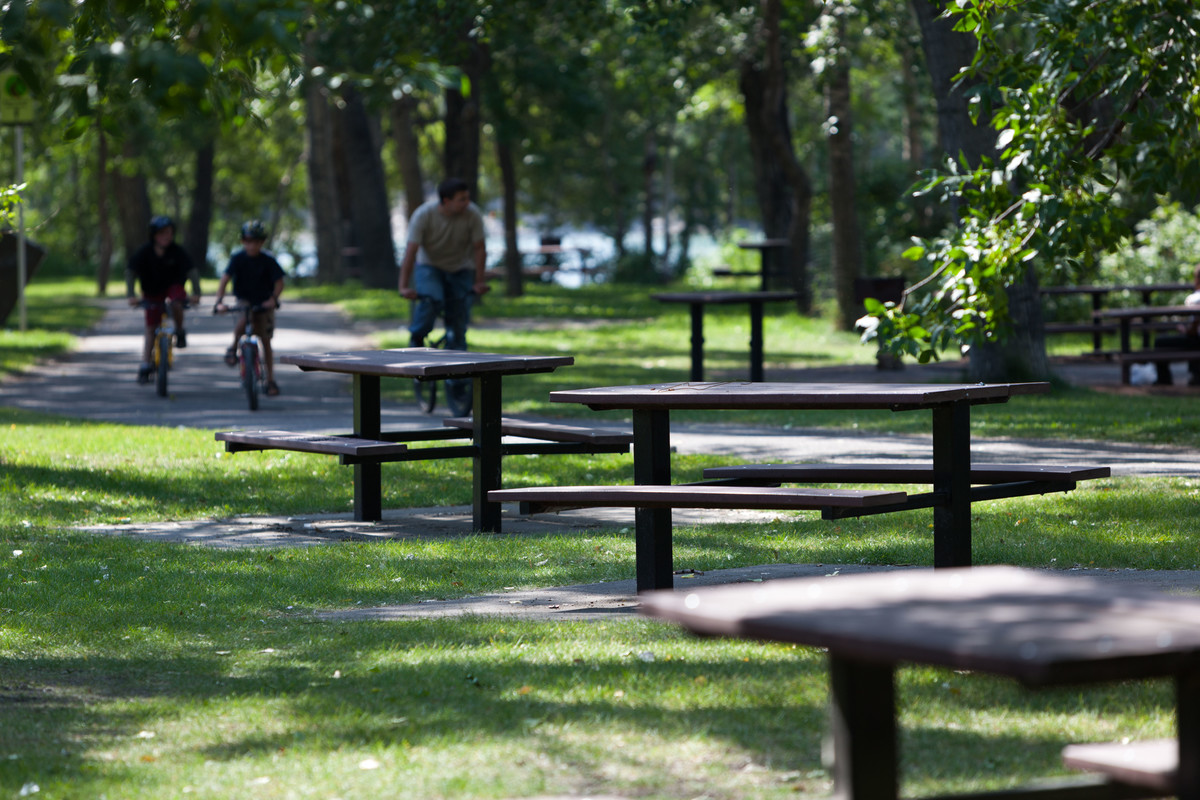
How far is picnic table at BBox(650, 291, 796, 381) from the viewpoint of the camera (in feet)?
55.1

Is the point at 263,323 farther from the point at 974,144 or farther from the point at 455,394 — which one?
the point at 974,144

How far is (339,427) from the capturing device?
45.8ft

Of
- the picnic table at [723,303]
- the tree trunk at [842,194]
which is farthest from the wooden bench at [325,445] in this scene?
the tree trunk at [842,194]

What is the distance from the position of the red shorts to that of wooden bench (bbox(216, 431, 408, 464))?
8285 mm

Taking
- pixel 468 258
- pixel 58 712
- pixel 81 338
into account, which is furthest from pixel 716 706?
pixel 81 338

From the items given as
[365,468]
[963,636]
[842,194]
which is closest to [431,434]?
[365,468]

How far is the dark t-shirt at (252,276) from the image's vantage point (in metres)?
16.1

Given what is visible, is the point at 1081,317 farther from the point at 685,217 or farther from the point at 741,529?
the point at 685,217

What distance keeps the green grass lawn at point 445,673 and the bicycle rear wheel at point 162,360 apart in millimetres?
6674

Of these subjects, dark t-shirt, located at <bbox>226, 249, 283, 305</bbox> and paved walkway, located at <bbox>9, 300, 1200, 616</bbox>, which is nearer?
paved walkway, located at <bbox>9, 300, 1200, 616</bbox>

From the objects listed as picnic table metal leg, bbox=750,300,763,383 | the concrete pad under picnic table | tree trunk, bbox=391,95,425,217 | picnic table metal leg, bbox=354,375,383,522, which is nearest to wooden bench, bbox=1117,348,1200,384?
picnic table metal leg, bbox=750,300,763,383

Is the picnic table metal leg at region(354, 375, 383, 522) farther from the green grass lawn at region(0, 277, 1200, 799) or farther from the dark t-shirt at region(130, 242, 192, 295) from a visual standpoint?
the dark t-shirt at region(130, 242, 192, 295)

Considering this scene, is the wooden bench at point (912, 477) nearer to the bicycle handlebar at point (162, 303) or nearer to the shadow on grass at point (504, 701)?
the shadow on grass at point (504, 701)

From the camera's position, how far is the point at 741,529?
8.95 meters
